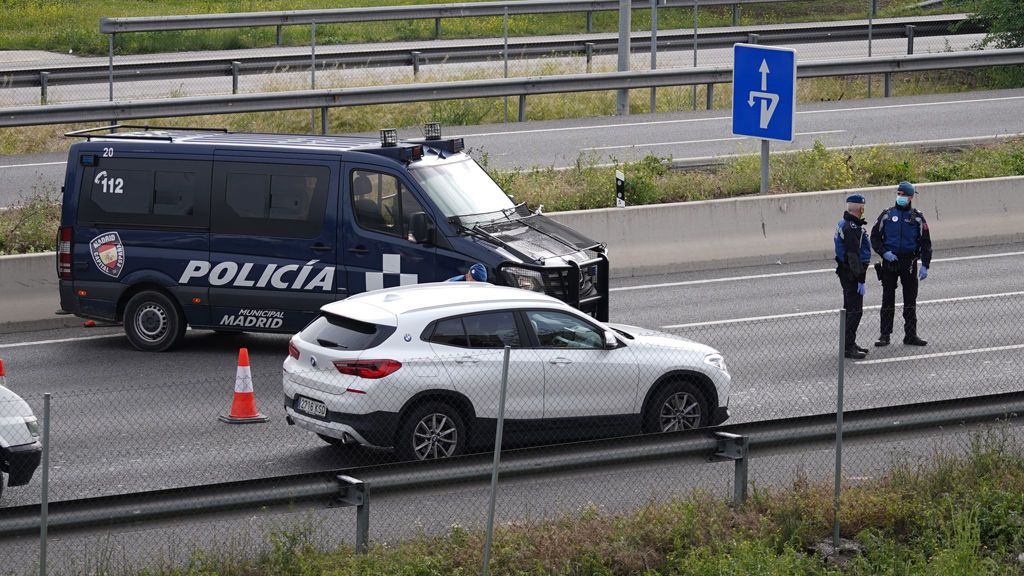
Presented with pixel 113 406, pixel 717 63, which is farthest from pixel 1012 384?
pixel 717 63

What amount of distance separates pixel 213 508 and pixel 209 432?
3.52 metres

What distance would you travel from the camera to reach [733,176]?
829 inches

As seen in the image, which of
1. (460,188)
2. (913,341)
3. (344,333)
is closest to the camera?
(344,333)

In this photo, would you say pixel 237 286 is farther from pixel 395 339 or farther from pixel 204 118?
pixel 204 118

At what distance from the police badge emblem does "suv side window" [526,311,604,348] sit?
5.64 metres

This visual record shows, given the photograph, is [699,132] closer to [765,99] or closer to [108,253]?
[765,99]

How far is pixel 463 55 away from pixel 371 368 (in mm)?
21483

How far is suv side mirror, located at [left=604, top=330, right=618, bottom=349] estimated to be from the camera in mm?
Answer: 11422

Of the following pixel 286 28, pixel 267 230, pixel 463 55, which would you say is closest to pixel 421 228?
pixel 267 230

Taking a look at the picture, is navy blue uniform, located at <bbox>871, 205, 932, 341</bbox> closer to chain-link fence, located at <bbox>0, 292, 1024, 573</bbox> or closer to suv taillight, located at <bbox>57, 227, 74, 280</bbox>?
chain-link fence, located at <bbox>0, 292, 1024, 573</bbox>

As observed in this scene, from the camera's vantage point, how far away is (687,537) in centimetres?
936

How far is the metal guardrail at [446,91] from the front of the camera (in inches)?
910

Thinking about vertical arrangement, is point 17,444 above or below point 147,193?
below

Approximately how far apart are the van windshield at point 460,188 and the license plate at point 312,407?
13.1ft
